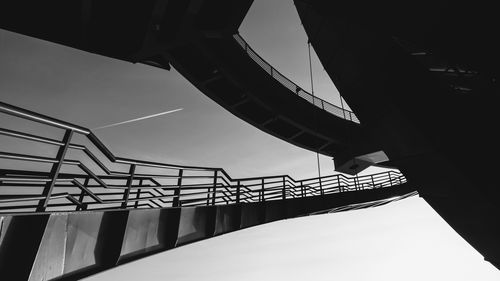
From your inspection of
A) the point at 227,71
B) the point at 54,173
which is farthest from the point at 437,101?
the point at 227,71

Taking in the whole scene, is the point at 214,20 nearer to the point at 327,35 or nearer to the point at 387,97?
the point at 327,35

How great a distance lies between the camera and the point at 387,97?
18.1ft

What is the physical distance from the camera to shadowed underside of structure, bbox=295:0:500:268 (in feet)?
15.6

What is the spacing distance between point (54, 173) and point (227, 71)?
30.0 ft

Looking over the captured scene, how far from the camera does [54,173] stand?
2951 millimetres

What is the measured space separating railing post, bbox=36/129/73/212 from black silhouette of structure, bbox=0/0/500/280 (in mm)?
14

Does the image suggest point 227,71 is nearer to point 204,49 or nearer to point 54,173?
point 204,49

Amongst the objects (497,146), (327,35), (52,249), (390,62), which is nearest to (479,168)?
(497,146)

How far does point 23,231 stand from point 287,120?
11.8 meters

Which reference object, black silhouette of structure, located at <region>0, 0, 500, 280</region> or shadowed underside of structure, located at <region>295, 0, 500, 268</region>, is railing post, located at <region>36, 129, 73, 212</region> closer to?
black silhouette of structure, located at <region>0, 0, 500, 280</region>

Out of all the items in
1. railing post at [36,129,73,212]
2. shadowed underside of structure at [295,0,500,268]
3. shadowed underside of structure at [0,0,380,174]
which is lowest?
railing post at [36,129,73,212]

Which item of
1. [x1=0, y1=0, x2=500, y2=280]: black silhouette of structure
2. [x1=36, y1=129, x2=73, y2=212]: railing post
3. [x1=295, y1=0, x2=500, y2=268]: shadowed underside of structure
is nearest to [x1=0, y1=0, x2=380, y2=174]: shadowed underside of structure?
[x1=0, y1=0, x2=500, y2=280]: black silhouette of structure

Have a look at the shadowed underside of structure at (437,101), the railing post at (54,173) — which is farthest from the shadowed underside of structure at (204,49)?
the railing post at (54,173)

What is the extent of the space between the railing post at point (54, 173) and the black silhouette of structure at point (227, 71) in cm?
1
